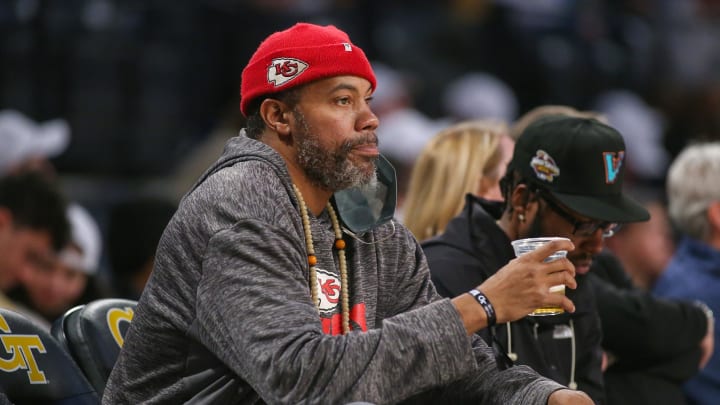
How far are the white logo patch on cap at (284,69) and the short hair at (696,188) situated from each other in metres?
2.67

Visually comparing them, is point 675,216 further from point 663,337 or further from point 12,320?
point 12,320

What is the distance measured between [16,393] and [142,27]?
5.71 metres

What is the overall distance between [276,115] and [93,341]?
966mm

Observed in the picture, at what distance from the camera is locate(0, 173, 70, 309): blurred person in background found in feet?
18.8

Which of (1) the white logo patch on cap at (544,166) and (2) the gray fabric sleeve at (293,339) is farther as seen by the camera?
(1) the white logo patch on cap at (544,166)

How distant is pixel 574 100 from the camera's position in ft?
37.7

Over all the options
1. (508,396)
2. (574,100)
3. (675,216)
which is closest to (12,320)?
(508,396)

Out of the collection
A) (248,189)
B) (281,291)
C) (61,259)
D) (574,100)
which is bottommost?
(574,100)

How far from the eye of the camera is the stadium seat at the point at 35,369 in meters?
3.43

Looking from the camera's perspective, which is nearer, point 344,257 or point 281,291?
point 281,291

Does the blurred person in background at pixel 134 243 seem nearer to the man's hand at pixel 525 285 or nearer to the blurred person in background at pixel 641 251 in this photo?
the blurred person in background at pixel 641 251

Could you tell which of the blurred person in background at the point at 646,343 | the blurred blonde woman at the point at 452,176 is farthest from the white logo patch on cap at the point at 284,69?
the blurred person in background at the point at 646,343

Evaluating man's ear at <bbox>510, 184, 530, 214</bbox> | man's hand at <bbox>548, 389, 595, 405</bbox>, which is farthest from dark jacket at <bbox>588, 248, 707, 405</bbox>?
man's hand at <bbox>548, 389, 595, 405</bbox>

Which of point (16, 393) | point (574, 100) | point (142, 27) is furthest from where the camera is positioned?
point (574, 100)
